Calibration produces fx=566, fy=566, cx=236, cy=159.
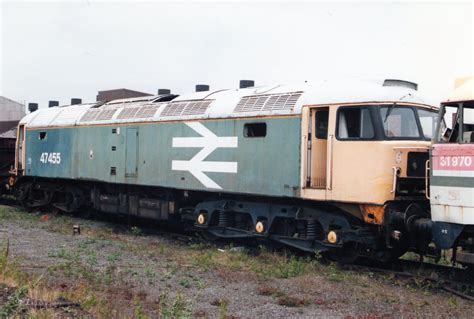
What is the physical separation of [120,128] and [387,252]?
8.50 m

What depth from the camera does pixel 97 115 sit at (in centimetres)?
1723

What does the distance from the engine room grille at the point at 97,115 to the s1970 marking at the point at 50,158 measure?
1767 millimetres

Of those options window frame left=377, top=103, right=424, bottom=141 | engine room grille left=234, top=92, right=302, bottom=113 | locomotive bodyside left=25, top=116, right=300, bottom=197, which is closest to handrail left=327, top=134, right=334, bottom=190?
locomotive bodyside left=25, top=116, right=300, bottom=197

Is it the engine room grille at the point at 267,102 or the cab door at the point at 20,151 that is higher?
the engine room grille at the point at 267,102

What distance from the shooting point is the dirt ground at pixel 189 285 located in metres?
7.21

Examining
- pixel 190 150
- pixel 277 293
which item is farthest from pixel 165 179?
pixel 277 293

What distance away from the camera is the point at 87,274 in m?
9.22

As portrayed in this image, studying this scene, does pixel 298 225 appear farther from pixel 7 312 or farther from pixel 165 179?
pixel 7 312

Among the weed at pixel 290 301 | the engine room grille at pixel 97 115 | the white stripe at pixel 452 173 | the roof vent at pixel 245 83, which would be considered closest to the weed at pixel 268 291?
the weed at pixel 290 301

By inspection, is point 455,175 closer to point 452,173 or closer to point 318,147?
point 452,173

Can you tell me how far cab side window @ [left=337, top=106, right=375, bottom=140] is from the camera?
10.4 m

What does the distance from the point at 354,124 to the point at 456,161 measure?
2410 millimetres

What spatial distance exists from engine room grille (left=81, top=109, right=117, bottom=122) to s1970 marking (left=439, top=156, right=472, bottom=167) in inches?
414

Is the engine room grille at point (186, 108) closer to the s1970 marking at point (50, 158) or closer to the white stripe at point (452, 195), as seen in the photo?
the s1970 marking at point (50, 158)
